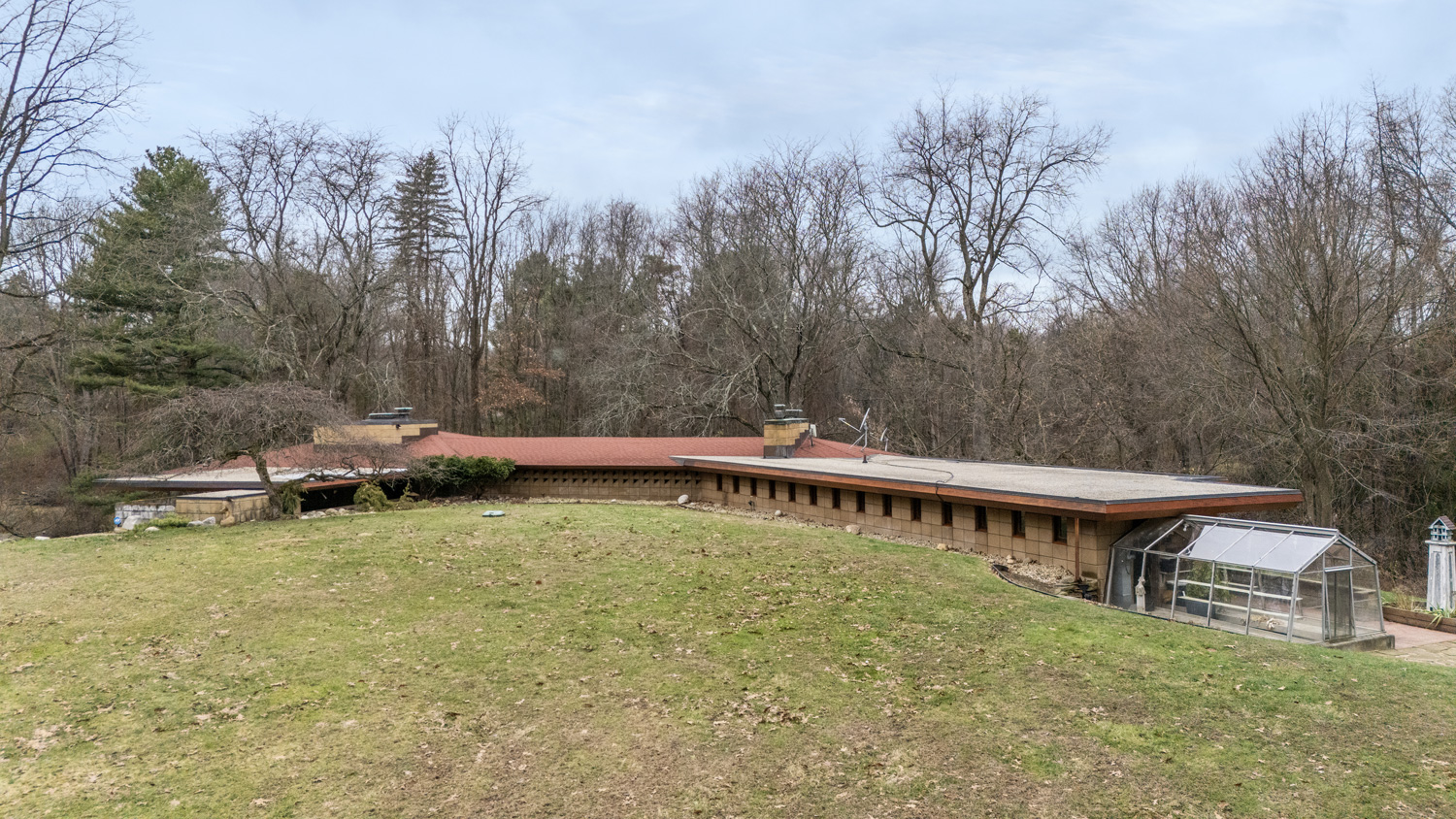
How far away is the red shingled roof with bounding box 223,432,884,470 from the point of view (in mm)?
21844

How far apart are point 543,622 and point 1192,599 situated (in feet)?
28.6

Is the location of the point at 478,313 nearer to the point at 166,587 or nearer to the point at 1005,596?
the point at 166,587

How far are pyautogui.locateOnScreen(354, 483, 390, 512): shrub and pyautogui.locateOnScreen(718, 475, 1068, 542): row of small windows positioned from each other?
8.29m

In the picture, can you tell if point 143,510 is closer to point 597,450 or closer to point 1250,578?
point 597,450

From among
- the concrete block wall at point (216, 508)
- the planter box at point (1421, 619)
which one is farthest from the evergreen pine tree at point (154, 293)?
the planter box at point (1421, 619)

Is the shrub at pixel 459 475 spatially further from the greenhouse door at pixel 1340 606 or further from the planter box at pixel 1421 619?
the planter box at pixel 1421 619

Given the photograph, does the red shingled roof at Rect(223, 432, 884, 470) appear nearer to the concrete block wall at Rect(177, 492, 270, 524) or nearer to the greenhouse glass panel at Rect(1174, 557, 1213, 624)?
the concrete block wall at Rect(177, 492, 270, 524)

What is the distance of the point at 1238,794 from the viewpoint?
19.0 ft

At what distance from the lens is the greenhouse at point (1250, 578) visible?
10266 mm

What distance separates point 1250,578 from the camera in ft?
35.0

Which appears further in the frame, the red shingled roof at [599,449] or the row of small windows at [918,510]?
the red shingled roof at [599,449]

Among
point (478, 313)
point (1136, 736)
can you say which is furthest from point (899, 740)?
point (478, 313)

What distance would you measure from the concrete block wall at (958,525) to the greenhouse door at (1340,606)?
2.60 meters

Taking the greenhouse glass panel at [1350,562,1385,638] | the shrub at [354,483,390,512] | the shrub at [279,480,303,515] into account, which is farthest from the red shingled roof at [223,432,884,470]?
the greenhouse glass panel at [1350,562,1385,638]
